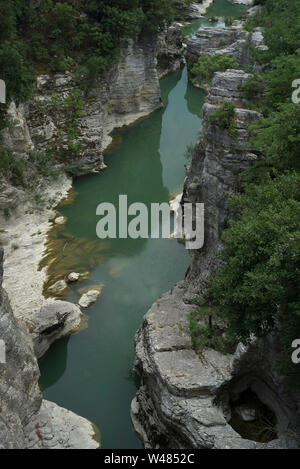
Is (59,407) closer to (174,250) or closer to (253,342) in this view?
(253,342)

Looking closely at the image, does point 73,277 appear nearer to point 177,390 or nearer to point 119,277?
point 119,277

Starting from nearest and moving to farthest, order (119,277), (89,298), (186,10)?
(89,298), (119,277), (186,10)

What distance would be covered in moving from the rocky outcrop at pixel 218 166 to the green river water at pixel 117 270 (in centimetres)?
371

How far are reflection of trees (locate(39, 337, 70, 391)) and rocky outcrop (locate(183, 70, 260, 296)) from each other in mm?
5431

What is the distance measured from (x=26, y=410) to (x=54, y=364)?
12.7ft

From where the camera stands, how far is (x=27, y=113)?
24.8 meters

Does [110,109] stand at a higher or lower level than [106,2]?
lower

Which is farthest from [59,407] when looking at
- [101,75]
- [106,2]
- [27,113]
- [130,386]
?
[106,2]

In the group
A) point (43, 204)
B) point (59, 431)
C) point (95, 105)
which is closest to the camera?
point (59, 431)

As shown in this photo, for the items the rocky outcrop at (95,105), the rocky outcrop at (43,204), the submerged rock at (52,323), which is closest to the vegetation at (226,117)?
the rocky outcrop at (43,204)

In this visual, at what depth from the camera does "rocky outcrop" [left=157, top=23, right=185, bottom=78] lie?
127 ft

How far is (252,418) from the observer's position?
12.8m

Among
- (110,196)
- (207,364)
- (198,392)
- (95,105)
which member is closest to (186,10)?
(95,105)
